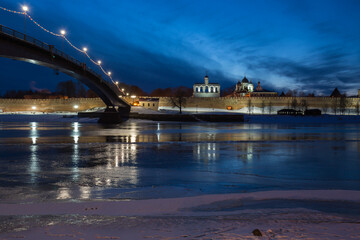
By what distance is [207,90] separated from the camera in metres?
171

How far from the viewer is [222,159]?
12.0 meters

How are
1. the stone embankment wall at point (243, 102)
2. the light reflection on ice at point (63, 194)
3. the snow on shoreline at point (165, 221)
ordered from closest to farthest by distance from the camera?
the snow on shoreline at point (165, 221) → the light reflection on ice at point (63, 194) → the stone embankment wall at point (243, 102)

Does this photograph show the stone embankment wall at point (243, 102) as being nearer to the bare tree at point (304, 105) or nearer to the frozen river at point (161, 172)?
the bare tree at point (304, 105)

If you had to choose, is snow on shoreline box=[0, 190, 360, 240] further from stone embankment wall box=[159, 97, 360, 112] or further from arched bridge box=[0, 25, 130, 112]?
stone embankment wall box=[159, 97, 360, 112]

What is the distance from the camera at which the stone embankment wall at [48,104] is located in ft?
374

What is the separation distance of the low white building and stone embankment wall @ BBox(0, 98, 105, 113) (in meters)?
68.2

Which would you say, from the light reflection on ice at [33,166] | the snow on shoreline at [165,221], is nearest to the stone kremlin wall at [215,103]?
the light reflection on ice at [33,166]

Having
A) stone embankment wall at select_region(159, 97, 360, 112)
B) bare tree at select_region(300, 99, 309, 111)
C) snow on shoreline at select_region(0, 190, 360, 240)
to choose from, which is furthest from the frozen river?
stone embankment wall at select_region(159, 97, 360, 112)

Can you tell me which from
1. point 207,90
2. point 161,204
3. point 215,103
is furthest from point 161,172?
point 207,90

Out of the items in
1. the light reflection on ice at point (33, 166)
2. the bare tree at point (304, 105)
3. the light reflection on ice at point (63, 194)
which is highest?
the bare tree at point (304, 105)

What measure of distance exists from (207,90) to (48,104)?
3284 inches

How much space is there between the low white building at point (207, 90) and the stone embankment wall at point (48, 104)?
224 ft

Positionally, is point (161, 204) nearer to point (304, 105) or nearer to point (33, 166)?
point (33, 166)

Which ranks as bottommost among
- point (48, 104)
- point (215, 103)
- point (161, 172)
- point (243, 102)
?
point (161, 172)
